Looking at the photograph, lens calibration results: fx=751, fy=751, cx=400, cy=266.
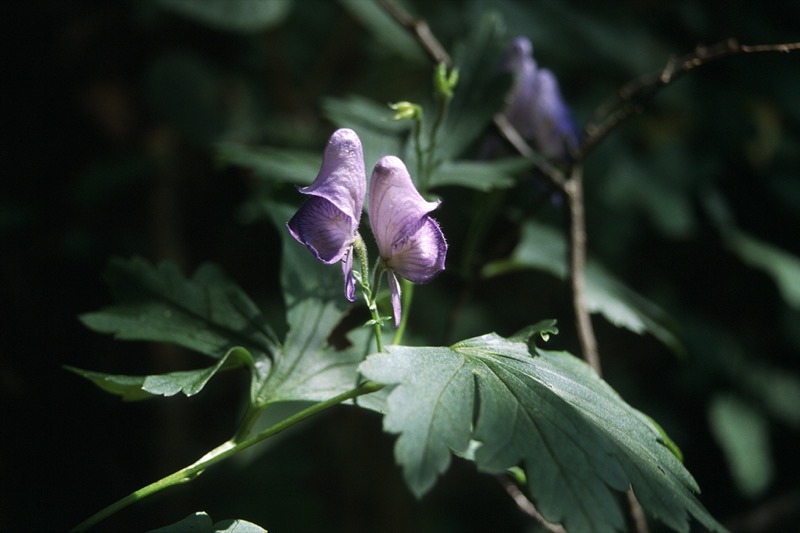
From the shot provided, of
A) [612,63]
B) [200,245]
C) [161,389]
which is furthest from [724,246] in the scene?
[161,389]

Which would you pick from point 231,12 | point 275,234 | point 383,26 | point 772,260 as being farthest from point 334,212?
point 772,260

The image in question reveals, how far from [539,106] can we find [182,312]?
868mm

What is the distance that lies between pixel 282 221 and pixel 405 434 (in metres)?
0.65

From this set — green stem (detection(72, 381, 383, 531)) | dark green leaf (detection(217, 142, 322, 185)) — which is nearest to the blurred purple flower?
dark green leaf (detection(217, 142, 322, 185))

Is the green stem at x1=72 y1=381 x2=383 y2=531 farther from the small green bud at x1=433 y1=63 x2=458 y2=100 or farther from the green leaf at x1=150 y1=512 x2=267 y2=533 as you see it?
the small green bud at x1=433 y1=63 x2=458 y2=100

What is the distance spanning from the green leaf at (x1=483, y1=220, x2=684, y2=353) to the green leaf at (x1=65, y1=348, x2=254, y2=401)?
2.70ft

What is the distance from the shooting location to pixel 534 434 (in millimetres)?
824

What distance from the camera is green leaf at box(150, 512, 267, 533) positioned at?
0.89 metres

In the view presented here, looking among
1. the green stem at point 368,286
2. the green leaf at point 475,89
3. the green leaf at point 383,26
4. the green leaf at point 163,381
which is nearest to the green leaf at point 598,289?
the green leaf at point 475,89

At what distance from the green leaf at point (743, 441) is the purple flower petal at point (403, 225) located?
84.4 inches

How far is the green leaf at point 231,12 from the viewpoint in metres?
2.21

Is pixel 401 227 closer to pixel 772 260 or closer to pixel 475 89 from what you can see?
pixel 475 89

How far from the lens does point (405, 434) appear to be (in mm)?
788

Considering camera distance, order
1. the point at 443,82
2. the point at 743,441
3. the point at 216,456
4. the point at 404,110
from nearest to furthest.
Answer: the point at 216,456
the point at 404,110
the point at 443,82
the point at 743,441
